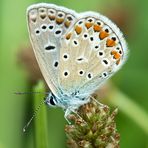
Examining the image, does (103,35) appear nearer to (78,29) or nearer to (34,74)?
(78,29)

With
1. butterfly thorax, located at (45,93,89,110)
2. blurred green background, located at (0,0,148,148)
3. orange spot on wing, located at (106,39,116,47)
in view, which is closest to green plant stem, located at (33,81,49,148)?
butterfly thorax, located at (45,93,89,110)

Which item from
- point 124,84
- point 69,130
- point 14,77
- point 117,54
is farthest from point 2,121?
point 69,130

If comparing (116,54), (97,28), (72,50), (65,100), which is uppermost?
(97,28)

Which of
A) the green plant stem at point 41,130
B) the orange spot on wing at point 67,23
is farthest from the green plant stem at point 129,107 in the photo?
the green plant stem at point 41,130

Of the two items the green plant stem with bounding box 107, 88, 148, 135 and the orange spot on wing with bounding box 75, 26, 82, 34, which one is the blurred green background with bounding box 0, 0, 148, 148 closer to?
the green plant stem with bounding box 107, 88, 148, 135

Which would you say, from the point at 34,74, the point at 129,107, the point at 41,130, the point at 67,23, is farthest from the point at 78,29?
the point at 34,74

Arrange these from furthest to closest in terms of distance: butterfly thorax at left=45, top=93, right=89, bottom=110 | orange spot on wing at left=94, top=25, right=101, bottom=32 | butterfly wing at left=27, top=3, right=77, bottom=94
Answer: orange spot on wing at left=94, top=25, right=101, bottom=32 → butterfly wing at left=27, top=3, right=77, bottom=94 → butterfly thorax at left=45, top=93, right=89, bottom=110
